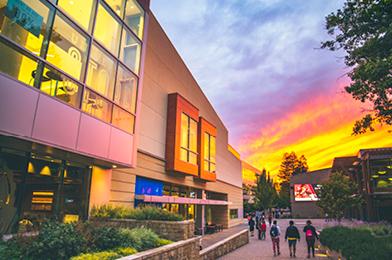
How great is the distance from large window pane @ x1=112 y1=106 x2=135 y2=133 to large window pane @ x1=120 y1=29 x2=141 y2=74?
2454 millimetres

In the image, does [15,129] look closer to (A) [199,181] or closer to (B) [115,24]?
(B) [115,24]

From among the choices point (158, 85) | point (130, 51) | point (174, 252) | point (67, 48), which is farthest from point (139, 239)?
point (158, 85)

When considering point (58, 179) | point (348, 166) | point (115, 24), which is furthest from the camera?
point (348, 166)

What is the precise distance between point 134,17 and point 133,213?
31.9ft

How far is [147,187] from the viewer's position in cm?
1722

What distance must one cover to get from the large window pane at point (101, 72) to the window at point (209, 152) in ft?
46.0

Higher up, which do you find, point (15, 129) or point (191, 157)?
point (191, 157)

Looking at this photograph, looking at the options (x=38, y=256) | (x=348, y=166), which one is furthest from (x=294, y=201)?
(x=38, y=256)

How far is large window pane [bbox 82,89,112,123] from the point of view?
1066 cm

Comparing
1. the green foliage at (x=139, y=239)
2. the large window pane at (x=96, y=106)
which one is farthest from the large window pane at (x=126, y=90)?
the green foliage at (x=139, y=239)

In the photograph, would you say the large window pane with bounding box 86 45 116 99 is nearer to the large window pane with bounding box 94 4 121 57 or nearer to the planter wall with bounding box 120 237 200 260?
the large window pane with bounding box 94 4 121 57

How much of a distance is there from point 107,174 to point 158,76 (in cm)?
818

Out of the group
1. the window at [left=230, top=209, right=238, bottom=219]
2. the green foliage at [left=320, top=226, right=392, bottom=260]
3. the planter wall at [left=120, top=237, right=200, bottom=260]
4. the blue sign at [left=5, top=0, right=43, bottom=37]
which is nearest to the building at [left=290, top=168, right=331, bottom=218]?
the window at [left=230, top=209, right=238, bottom=219]

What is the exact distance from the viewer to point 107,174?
43.7ft
